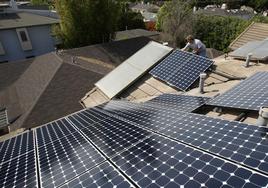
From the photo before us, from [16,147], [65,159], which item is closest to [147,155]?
[65,159]

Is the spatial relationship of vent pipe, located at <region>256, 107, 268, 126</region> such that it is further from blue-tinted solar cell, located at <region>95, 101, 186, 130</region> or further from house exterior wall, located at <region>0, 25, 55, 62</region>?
house exterior wall, located at <region>0, 25, 55, 62</region>

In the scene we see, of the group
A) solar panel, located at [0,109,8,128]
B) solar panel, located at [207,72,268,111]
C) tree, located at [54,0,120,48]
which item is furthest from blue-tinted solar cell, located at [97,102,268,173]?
tree, located at [54,0,120,48]

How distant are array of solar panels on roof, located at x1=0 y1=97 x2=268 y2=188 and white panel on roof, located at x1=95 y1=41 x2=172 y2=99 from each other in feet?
20.0

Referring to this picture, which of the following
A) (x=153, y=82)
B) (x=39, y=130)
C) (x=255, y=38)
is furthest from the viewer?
(x=255, y=38)

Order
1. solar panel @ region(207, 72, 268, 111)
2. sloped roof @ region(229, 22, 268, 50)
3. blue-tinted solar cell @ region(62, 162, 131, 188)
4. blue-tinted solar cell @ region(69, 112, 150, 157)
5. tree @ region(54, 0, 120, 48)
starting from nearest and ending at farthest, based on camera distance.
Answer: blue-tinted solar cell @ region(62, 162, 131, 188)
blue-tinted solar cell @ region(69, 112, 150, 157)
solar panel @ region(207, 72, 268, 111)
sloped roof @ region(229, 22, 268, 50)
tree @ region(54, 0, 120, 48)

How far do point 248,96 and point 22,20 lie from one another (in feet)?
139

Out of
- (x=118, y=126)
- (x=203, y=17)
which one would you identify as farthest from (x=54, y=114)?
(x=203, y=17)

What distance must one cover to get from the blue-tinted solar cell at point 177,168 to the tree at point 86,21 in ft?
101

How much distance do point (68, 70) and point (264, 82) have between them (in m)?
16.9

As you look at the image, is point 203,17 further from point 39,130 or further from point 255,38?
point 39,130

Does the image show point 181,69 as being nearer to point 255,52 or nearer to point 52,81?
point 255,52

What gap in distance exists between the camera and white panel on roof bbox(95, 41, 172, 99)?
14.6m

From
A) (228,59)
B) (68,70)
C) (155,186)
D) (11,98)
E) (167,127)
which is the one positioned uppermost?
(155,186)

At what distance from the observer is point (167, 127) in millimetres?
6723
